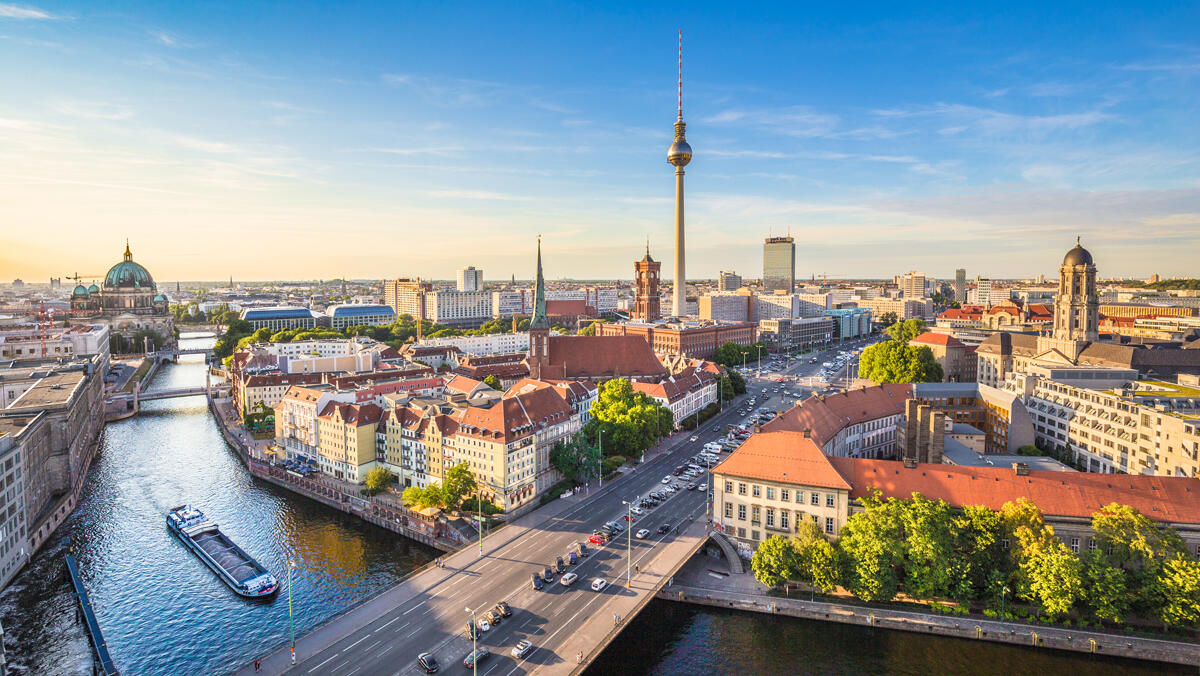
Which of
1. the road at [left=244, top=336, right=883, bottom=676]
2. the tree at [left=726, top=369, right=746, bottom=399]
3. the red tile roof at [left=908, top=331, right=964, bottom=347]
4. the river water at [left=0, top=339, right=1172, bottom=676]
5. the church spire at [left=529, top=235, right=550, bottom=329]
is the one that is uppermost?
the church spire at [left=529, top=235, right=550, bottom=329]

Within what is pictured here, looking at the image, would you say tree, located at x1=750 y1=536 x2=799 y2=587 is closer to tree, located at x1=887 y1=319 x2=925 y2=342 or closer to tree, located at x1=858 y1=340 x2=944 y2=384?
tree, located at x1=858 y1=340 x2=944 y2=384

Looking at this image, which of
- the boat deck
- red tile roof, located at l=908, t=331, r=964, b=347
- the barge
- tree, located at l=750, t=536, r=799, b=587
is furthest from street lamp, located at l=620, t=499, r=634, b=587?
red tile roof, located at l=908, t=331, r=964, b=347

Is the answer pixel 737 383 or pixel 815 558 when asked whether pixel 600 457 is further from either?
pixel 737 383

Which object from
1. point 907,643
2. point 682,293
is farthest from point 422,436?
point 682,293

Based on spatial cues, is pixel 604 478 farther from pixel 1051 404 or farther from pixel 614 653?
pixel 1051 404

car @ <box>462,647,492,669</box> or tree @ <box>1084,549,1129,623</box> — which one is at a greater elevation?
tree @ <box>1084,549,1129,623</box>

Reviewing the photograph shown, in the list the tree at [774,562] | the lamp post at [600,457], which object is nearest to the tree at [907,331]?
the lamp post at [600,457]

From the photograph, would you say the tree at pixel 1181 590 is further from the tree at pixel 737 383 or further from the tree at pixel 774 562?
the tree at pixel 737 383
